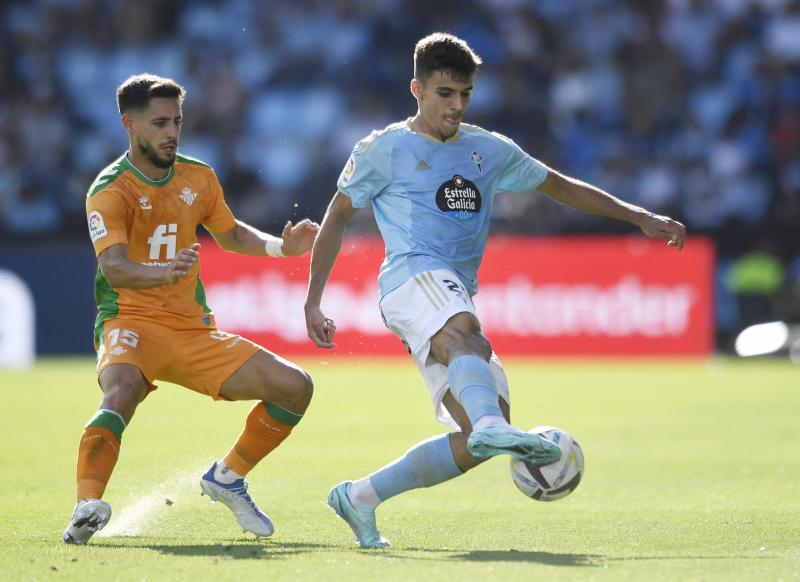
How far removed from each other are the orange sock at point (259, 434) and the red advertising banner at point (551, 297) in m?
10.5

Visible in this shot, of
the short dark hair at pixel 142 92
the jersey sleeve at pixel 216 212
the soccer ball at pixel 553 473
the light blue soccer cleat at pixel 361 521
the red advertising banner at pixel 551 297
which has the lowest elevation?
the light blue soccer cleat at pixel 361 521

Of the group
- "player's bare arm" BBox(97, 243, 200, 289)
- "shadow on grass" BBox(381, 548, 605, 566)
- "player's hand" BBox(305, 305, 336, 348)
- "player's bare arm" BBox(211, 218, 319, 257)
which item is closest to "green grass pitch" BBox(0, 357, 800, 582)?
"shadow on grass" BBox(381, 548, 605, 566)

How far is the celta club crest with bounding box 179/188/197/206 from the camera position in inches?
274

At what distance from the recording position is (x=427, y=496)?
8133 mm

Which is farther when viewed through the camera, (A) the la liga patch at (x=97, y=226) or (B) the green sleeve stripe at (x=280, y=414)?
(B) the green sleeve stripe at (x=280, y=414)

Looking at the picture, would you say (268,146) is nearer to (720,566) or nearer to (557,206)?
(557,206)

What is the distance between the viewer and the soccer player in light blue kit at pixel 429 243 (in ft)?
20.0

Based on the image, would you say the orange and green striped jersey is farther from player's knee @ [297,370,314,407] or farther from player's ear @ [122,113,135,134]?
player's knee @ [297,370,314,407]

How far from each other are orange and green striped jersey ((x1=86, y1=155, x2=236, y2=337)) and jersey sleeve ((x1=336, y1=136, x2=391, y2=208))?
94 centimetres

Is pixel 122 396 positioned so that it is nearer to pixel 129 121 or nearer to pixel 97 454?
pixel 97 454

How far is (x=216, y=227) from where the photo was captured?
7289mm

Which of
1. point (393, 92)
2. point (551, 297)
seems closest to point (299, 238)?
point (551, 297)

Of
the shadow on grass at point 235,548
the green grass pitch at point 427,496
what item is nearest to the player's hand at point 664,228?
the green grass pitch at point 427,496

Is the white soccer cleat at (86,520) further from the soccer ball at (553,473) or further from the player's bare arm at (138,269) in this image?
the soccer ball at (553,473)
